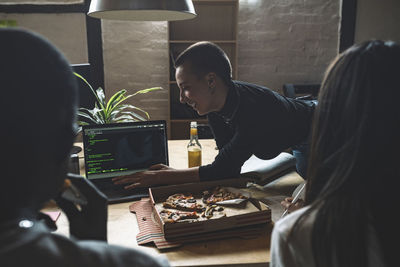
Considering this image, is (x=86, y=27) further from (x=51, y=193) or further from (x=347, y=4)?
(x=51, y=193)

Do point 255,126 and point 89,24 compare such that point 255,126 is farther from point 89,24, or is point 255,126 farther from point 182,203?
point 89,24

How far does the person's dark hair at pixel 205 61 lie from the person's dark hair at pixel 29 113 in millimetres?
1202

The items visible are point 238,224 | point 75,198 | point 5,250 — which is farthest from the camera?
point 238,224

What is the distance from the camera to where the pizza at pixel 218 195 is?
1.21 meters

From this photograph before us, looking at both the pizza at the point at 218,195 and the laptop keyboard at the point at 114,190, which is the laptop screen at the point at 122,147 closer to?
the laptop keyboard at the point at 114,190

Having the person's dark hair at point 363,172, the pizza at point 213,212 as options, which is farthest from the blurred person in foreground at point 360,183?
the pizza at point 213,212

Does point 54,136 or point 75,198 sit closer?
point 54,136

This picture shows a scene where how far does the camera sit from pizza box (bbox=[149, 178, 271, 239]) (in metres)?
1.06

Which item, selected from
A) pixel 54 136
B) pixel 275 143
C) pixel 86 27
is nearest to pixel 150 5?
pixel 275 143

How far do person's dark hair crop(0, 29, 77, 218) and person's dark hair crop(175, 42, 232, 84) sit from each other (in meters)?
1.20

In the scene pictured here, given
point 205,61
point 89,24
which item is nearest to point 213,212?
point 205,61

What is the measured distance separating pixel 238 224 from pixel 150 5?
88 cm

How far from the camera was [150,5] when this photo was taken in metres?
1.42

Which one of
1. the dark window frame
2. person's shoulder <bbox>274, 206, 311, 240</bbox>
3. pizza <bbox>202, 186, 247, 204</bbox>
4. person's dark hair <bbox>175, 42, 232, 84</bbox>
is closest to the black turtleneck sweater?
person's dark hair <bbox>175, 42, 232, 84</bbox>
